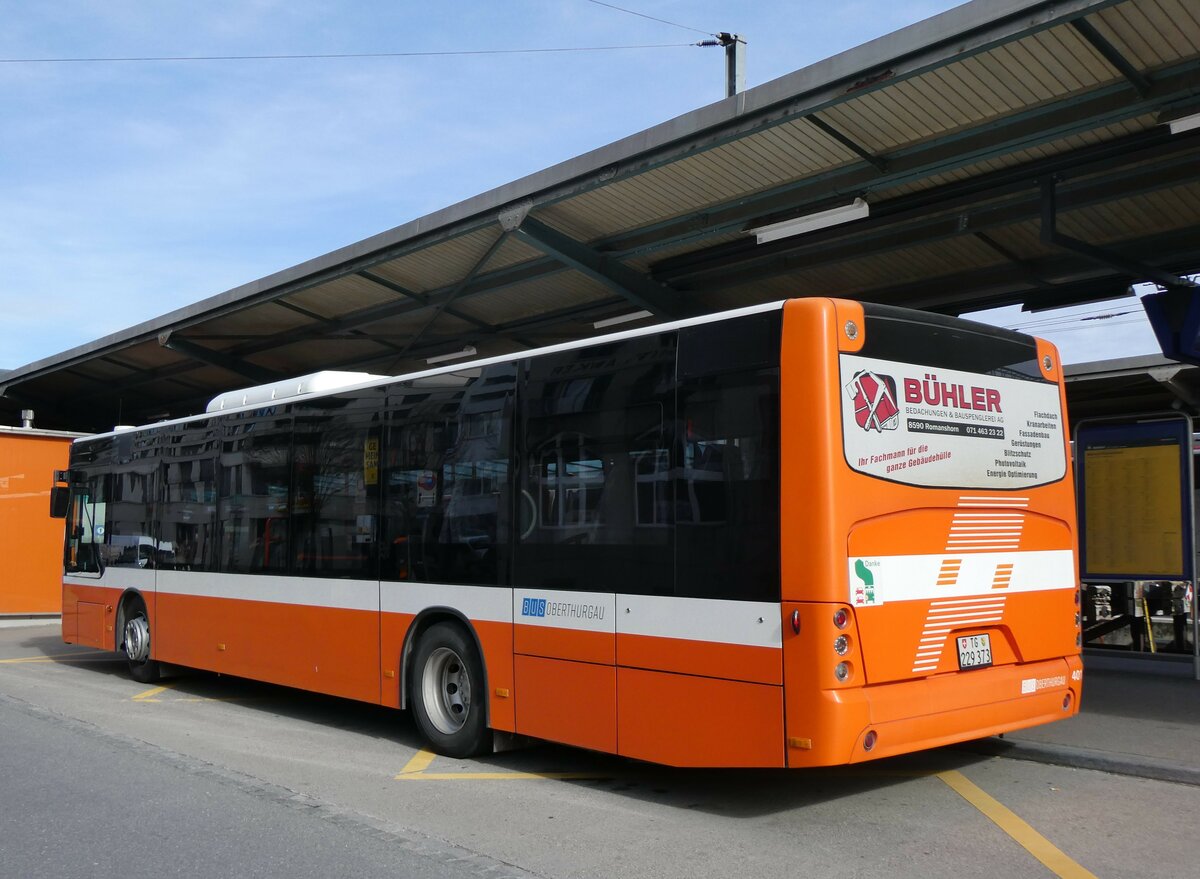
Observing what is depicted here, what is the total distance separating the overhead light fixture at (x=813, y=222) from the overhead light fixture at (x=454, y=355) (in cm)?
647

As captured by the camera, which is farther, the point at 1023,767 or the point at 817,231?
the point at 817,231

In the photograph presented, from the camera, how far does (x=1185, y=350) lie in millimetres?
10484

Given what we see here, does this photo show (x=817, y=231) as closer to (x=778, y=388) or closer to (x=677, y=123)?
(x=677, y=123)

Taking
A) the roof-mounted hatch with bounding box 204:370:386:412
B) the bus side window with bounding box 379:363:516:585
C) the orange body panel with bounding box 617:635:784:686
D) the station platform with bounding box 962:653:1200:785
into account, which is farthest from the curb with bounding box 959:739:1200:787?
the roof-mounted hatch with bounding box 204:370:386:412

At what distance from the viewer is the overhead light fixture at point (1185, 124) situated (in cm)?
781

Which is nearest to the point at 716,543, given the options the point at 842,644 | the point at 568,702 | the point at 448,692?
the point at 842,644

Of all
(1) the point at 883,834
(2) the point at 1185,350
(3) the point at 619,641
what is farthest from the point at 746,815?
(2) the point at 1185,350

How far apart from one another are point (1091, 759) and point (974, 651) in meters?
1.66

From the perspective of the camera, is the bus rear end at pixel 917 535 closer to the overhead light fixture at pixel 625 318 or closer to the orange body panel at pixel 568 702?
the orange body panel at pixel 568 702

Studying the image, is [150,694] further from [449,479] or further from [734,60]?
[734,60]

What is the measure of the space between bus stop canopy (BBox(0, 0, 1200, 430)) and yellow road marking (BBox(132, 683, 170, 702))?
17.5 ft

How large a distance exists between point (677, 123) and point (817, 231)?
7.24ft

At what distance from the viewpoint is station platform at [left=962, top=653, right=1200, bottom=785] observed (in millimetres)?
7398

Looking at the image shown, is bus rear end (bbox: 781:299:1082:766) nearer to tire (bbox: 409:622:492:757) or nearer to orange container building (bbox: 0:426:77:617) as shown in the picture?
tire (bbox: 409:622:492:757)
